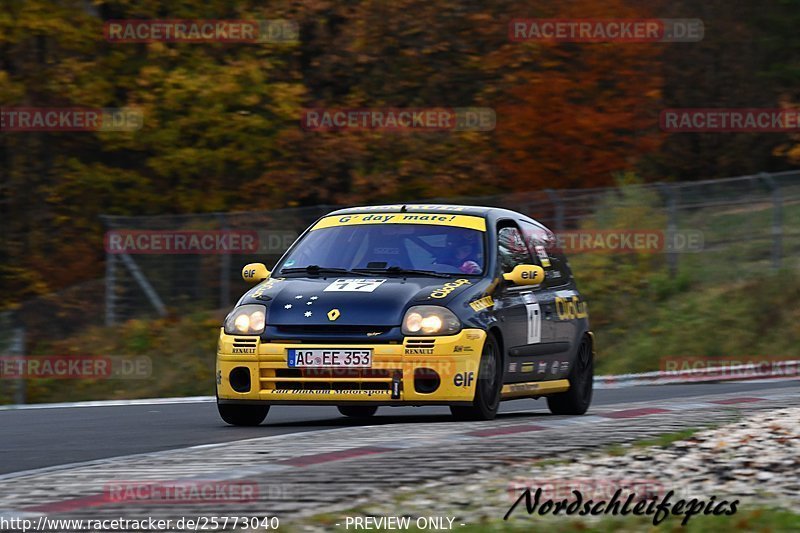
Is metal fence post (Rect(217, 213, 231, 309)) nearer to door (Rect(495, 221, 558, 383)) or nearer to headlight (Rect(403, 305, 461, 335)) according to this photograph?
door (Rect(495, 221, 558, 383))

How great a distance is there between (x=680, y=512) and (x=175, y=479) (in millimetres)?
2527

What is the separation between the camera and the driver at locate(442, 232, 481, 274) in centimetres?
1245

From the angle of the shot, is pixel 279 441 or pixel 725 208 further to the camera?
pixel 725 208

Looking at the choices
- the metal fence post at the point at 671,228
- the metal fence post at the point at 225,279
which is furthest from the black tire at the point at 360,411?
the metal fence post at the point at 671,228

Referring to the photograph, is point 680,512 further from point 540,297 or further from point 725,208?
point 725,208

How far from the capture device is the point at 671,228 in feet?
86.5

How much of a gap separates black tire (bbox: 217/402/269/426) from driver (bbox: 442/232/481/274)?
175 centimetres

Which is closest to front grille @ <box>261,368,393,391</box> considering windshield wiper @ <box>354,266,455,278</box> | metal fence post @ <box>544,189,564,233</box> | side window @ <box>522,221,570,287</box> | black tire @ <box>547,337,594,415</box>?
windshield wiper @ <box>354,266,455,278</box>

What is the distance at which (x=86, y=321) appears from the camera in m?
26.2

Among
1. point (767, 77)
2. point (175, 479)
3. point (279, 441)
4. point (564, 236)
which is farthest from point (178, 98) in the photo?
point (175, 479)

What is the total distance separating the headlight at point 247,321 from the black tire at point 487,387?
147 cm

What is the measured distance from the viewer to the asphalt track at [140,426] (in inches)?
412

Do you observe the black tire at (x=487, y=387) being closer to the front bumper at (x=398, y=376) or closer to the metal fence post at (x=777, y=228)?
the front bumper at (x=398, y=376)

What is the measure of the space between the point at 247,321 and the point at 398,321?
1.11 meters
